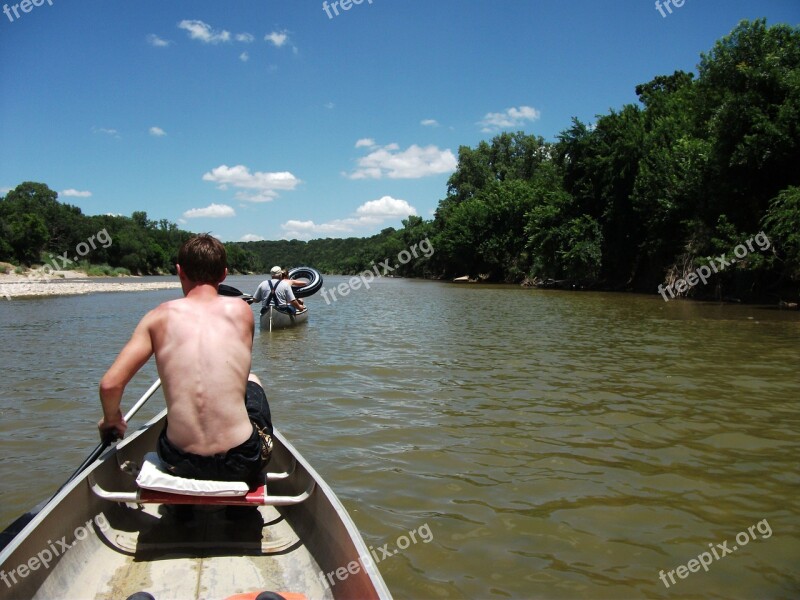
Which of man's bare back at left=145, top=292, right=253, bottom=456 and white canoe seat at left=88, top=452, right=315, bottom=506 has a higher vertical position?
man's bare back at left=145, top=292, right=253, bottom=456

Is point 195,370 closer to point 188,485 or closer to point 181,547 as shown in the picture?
point 188,485

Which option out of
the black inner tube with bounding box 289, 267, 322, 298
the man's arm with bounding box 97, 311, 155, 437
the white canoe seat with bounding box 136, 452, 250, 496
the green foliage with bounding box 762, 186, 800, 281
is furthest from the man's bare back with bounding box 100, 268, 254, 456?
the green foliage with bounding box 762, 186, 800, 281

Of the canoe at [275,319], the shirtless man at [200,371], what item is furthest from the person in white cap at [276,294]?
the shirtless man at [200,371]

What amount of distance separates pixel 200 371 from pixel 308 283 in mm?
14628

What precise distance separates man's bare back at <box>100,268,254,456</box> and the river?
4.52 feet

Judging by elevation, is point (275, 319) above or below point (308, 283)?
below

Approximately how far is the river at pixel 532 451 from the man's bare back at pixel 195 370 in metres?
1.38

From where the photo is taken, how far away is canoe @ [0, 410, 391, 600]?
257 centimetres

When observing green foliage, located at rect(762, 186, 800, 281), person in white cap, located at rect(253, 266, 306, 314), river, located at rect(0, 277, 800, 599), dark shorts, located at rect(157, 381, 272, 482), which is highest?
green foliage, located at rect(762, 186, 800, 281)

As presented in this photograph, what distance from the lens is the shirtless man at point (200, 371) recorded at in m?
2.88

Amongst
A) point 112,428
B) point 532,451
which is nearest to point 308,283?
point 532,451

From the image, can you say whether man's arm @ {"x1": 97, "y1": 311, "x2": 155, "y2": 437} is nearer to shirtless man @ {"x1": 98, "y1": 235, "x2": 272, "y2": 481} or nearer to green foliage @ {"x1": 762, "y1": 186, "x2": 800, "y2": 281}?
shirtless man @ {"x1": 98, "y1": 235, "x2": 272, "y2": 481}

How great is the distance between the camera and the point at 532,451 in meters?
5.41

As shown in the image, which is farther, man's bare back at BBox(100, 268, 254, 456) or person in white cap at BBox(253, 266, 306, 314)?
person in white cap at BBox(253, 266, 306, 314)
